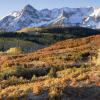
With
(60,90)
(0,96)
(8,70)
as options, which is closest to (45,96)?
(60,90)

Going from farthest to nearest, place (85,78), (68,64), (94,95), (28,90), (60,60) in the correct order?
1. (60,60)
2. (68,64)
3. (85,78)
4. (28,90)
5. (94,95)

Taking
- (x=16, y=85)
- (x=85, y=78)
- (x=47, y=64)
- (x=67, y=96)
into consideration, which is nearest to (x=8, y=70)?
(x=47, y=64)

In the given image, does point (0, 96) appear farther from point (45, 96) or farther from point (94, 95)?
point (94, 95)

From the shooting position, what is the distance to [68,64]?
123 feet

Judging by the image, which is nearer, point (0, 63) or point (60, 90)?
point (60, 90)

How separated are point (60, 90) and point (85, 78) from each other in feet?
10.9

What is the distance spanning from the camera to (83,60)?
139 feet

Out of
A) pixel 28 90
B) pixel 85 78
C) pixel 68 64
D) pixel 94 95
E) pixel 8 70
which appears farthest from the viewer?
pixel 68 64

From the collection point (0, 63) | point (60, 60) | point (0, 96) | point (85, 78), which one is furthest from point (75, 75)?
point (0, 63)

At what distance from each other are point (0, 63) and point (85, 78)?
62.0ft

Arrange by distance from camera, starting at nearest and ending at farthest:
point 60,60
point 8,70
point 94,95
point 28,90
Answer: point 94,95 → point 28,90 → point 8,70 → point 60,60

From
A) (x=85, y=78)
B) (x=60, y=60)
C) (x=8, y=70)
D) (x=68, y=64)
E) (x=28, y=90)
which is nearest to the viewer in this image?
(x=28, y=90)

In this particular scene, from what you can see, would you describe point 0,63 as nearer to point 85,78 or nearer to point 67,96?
point 85,78

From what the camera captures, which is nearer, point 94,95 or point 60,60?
point 94,95
